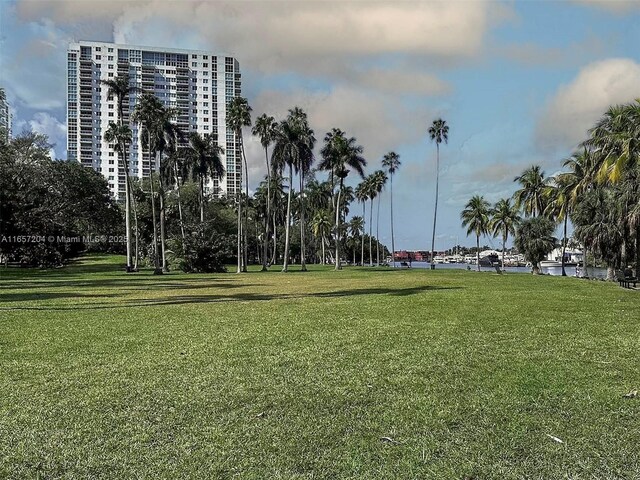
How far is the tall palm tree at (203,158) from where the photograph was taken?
166 feet

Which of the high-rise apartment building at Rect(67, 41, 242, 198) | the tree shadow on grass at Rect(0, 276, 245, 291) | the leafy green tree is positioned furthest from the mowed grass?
the high-rise apartment building at Rect(67, 41, 242, 198)

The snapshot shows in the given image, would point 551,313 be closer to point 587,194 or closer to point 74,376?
point 74,376

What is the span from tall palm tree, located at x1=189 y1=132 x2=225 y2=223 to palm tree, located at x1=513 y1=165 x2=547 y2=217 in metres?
36.1

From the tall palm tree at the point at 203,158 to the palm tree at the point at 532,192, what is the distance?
118 ft

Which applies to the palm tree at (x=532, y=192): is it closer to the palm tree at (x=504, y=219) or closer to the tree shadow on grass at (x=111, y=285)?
the palm tree at (x=504, y=219)

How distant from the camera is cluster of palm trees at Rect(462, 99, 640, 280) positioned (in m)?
28.9

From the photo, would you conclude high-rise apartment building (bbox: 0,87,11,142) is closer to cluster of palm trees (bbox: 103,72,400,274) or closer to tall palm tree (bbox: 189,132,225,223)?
cluster of palm trees (bbox: 103,72,400,274)

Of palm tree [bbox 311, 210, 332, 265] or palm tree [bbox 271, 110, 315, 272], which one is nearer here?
palm tree [bbox 271, 110, 315, 272]

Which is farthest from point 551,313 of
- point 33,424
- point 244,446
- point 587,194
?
point 587,194

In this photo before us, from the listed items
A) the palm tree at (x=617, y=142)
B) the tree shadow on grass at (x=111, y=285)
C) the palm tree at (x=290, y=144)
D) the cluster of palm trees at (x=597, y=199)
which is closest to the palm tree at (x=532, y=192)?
the cluster of palm trees at (x=597, y=199)

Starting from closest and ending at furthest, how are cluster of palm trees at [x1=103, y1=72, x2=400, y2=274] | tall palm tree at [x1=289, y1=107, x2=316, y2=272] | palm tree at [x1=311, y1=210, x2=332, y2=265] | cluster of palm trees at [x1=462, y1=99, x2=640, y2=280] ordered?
cluster of palm trees at [x1=462, y1=99, x2=640, y2=280], cluster of palm trees at [x1=103, y1=72, x2=400, y2=274], tall palm tree at [x1=289, y1=107, x2=316, y2=272], palm tree at [x1=311, y1=210, x2=332, y2=265]

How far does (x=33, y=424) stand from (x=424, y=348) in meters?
5.42

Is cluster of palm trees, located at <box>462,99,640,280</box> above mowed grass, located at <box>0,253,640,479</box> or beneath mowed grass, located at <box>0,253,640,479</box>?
above

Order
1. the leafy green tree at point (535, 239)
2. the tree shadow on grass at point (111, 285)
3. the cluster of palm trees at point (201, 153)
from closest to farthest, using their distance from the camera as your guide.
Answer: the tree shadow on grass at point (111, 285) → the cluster of palm trees at point (201, 153) → the leafy green tree at point (535, 239)
